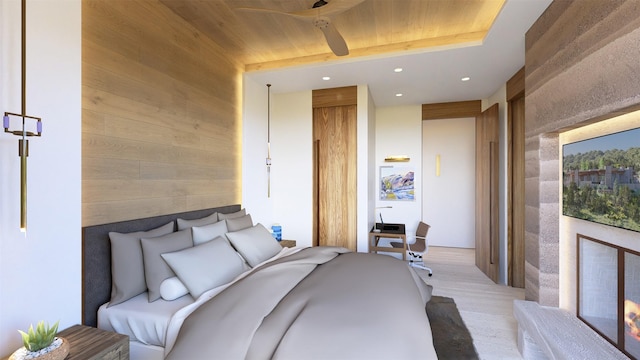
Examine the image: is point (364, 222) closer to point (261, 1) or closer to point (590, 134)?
point (590, 134)

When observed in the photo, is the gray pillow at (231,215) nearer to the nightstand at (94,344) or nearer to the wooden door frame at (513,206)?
the nightstand at (94,344)

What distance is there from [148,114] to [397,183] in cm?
438

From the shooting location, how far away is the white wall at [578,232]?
1.63m

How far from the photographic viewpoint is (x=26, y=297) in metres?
1.61

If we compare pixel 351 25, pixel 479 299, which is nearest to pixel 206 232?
pixel 351 25

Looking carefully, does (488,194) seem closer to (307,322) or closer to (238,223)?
(238,223)

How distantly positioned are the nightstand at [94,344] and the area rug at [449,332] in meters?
2.24

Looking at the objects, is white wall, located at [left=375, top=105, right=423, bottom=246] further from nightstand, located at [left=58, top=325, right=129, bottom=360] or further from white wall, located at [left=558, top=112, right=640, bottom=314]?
nightstand, located at [left=58, top=325, right=129, bottom=360]

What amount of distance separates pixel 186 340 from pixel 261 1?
2750mm

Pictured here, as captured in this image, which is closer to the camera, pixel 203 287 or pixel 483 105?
pixel 203 287

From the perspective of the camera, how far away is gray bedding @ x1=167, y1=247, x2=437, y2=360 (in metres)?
1.41

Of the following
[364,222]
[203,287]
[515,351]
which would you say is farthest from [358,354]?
[364,222]

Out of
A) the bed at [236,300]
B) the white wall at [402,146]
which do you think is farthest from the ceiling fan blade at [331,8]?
the white wall at [402,146]

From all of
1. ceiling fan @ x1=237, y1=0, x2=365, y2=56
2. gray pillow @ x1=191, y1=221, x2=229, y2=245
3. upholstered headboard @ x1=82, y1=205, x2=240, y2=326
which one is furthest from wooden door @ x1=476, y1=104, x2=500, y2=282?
upholstered headboard @ x1=82, y1=205, x2=240, y2=326
